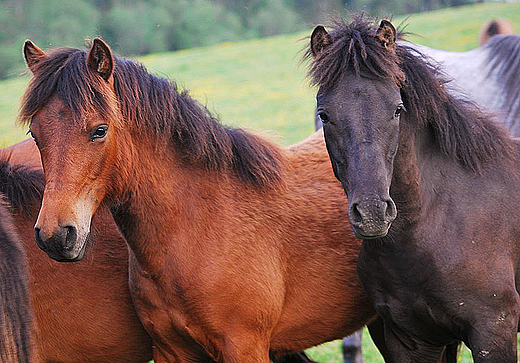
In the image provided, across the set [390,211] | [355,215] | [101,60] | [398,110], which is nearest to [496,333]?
[390,211]

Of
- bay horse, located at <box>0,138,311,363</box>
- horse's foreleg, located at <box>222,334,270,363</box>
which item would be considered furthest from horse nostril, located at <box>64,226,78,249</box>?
horse's foreleg, located at <box>222,334,270,363</box>

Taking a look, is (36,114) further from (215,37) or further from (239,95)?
(215,37)

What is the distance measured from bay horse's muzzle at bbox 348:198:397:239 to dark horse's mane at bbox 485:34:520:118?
3.95 m

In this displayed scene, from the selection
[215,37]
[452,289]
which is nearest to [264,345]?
[452,289]

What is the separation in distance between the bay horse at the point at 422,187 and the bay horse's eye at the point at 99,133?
3.44ft

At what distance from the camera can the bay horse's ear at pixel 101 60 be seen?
116 inches

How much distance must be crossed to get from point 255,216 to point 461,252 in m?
1.15

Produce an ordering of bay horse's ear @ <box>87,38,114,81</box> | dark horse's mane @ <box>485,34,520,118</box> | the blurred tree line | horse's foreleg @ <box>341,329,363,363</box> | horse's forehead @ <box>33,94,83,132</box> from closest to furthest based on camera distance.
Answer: horse's forehead @ <box>33,94,83,132</box>
bay horse's ear @ <box>87,38,114,81</box>
horse's foreleg @ <box>341,329,363,363</box>
dark horse's mane @ <box>485,34,520,118</box>
the blurred tree line

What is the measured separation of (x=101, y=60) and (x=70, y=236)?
0.88 m

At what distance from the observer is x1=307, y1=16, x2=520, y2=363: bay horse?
2.89 metres

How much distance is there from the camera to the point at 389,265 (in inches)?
128

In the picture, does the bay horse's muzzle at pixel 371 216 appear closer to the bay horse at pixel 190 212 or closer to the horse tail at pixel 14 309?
the bay horse at pixel 190 212

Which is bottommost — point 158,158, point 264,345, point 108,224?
point 264,345

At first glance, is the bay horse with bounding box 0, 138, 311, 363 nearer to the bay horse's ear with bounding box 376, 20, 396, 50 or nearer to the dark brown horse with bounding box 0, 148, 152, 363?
the dark brown horse with bounding box 0, 148, 152, 363
